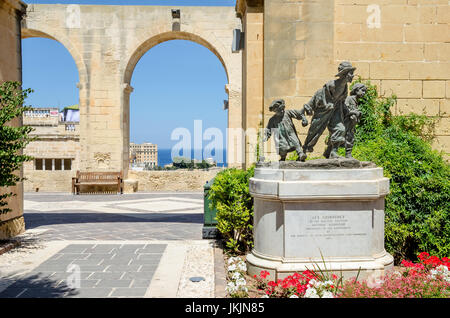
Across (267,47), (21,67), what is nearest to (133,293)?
(267,47)

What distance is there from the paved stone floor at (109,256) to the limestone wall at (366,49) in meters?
2.98

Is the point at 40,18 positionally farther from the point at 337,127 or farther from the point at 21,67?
the point at 337,127

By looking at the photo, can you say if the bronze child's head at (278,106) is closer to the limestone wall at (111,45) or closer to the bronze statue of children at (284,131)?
the bronze statue of children at (284,131)

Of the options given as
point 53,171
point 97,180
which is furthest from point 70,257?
point 53,171

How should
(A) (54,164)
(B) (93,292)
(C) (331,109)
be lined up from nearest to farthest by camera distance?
(B) (93,292), (C) (331,109), (A) (54,164)

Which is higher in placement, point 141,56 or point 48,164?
point 141,56

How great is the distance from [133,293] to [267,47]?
15.3ft

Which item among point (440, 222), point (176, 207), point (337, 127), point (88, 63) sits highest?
point (88, 63)

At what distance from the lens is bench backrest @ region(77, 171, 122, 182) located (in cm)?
1345

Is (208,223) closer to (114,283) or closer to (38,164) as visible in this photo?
(114,283)

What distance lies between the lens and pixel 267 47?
20.9 ft

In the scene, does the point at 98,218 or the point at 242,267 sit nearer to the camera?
the point at 242,267

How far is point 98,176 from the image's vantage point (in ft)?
44.5

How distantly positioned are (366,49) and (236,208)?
13.2 feet
